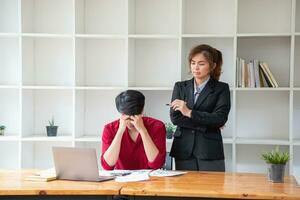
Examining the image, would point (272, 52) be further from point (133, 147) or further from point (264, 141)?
point (133, 147)

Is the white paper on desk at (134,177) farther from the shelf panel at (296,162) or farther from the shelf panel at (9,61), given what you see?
the shelf panel at (9,61)

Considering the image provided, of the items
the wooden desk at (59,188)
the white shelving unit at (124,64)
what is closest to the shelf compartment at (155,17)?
the white shelving unit at (124,64)

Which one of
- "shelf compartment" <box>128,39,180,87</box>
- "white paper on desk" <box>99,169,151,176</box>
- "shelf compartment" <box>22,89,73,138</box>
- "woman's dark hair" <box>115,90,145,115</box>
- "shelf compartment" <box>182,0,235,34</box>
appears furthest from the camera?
"shelf compartment" <box>22,89,73,138</box>

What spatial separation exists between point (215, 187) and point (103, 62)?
2.22 metres

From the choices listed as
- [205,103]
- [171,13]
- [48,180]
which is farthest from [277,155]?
[171,13]

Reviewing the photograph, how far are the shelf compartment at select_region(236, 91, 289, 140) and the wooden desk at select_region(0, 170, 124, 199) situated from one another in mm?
2007

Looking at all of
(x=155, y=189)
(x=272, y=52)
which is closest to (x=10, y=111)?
(x=155, y=189)

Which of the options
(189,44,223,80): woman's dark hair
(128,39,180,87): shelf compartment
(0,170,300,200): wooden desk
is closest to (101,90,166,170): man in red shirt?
(0,170,300,200): wooden desk

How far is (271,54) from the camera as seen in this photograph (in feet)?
12.9

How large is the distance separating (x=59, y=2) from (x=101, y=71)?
0.78 m

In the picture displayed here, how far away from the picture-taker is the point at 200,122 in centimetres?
293

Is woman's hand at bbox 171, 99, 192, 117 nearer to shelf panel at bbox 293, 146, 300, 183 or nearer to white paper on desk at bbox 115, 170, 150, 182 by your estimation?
white paper on desk at bbox 115, 170, 150, 182

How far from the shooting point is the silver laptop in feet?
7.68

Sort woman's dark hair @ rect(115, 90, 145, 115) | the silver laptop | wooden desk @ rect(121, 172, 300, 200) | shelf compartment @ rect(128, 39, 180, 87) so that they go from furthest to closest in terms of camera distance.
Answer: shelf compartment @ rect(128, 39, 180, 87) < woman's dark hair @ rect(115, 90, 145, 115) < the silver laptop < wooden desk @ rect(121, 172, 300, 200)
